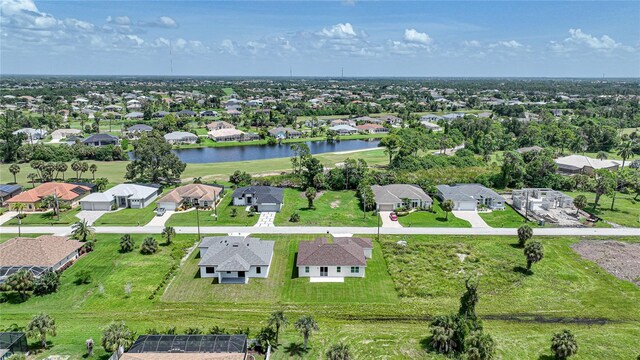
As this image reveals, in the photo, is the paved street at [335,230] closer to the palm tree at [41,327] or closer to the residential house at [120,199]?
the residential house at [120,199]

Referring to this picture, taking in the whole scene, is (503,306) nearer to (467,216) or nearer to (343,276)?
(343,276)

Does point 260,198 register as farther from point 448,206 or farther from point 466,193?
point 466,193

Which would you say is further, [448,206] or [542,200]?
[542,200]

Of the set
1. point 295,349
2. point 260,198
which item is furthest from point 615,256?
point 260,198

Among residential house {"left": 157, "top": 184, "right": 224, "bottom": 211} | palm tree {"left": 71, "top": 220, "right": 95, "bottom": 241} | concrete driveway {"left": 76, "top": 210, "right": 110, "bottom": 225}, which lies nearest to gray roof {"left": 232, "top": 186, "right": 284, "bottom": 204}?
residential house {"left": 157, "top": 184, "right": 224, "bottom": 211}

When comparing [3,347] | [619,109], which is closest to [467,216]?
[3,347]

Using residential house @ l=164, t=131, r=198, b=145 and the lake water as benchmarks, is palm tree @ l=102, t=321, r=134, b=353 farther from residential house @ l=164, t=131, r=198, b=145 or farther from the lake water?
residential house @ l=164, t=131, r=198, b=145
